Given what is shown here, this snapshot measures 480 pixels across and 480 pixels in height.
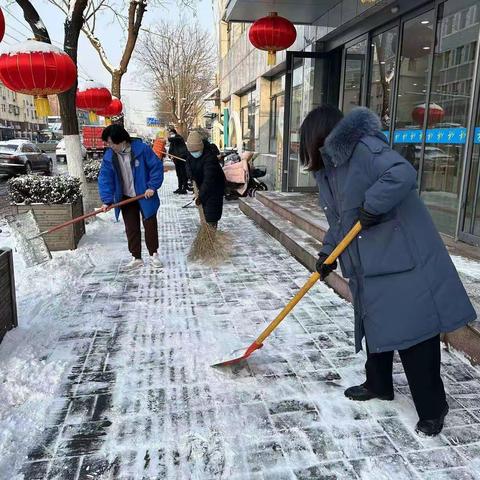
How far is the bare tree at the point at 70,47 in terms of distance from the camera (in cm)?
708

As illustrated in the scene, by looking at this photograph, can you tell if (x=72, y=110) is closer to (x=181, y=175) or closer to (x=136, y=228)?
Answer: (x=136, y=228)

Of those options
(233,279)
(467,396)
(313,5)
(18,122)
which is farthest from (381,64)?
(18,122)

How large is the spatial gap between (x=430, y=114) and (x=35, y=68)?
482 cm

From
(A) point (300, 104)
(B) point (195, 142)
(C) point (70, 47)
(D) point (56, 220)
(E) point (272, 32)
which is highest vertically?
(E) point (272, 32)

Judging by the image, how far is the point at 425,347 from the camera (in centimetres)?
199

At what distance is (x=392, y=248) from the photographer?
1.92 meters

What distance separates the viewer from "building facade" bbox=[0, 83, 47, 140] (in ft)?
196

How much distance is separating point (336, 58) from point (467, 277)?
6.15 meters

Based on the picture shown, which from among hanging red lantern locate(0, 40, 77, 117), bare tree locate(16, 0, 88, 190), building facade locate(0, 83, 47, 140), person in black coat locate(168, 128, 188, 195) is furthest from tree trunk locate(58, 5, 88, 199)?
building facade locate(0, 83, 47, 140)

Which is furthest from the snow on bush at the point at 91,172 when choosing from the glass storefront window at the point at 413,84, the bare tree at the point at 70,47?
the glass storefront window at the point at 413,84

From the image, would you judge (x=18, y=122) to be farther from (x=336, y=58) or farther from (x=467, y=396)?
(x=467, y=396)

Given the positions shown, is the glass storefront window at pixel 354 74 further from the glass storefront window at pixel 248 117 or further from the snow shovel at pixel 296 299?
the glass storefront window at pixel 248 117

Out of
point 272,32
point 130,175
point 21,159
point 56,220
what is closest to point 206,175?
point 130,175

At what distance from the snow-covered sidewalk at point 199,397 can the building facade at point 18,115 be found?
58766 millimetres
